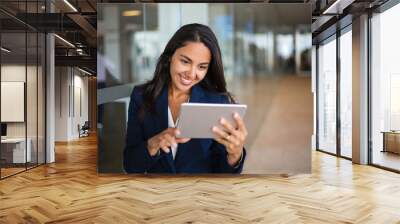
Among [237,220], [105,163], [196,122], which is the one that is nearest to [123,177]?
[105,163]

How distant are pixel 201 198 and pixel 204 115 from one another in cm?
108

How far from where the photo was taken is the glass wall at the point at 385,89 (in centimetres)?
761

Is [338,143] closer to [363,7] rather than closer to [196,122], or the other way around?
[363,7]

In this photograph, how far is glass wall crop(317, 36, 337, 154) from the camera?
1079cm

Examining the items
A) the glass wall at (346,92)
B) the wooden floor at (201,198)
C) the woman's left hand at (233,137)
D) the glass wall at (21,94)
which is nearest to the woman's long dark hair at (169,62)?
the woman's left hand at (233,137)

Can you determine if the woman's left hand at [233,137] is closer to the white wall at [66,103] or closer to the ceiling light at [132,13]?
the ceiling light at [132,13]

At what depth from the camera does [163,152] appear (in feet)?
21.8

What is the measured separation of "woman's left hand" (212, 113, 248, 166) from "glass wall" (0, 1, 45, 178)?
12.1 ft

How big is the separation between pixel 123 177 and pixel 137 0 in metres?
3.81

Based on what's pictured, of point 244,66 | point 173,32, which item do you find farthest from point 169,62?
point 244,66

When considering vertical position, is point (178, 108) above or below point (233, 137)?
above

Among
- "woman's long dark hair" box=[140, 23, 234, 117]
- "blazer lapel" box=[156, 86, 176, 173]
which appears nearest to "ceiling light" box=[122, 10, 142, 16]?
"woman's long dark hair" box=[140, 23, 234, 117]

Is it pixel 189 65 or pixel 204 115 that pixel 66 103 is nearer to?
pixel 189 65

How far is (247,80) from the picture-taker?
6.75 m
